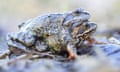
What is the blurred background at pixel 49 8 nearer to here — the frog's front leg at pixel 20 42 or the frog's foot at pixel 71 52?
the frog's front leg at pixel 20 42

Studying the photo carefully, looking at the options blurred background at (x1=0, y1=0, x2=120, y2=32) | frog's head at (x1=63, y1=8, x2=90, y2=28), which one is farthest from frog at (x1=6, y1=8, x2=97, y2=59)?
blurred background at (x1=0, y1=0, x2=120, y2=32)

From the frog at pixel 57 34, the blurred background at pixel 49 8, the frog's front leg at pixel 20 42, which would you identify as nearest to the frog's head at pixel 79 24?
the frog at pixel 57 34

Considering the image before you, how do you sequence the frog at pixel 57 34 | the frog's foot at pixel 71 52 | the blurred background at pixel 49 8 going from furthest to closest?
the blurred background at pixel 49 8 → the frog at pixel 57 34 → the frog's foot at pixel 71 52

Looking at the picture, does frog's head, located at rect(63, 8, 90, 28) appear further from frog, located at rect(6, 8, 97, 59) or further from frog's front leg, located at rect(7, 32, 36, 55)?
frog's front leg, located at rect(7, 32, 36, 55)

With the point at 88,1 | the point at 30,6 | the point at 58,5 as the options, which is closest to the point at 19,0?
the point at 30,6

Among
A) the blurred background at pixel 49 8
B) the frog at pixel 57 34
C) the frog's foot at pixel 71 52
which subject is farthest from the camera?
the blurred background at pixel 49 8

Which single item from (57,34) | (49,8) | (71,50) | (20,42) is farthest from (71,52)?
(49,8)

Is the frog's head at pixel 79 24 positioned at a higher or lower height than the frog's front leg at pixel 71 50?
higher

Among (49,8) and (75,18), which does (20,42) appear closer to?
(75,18)
